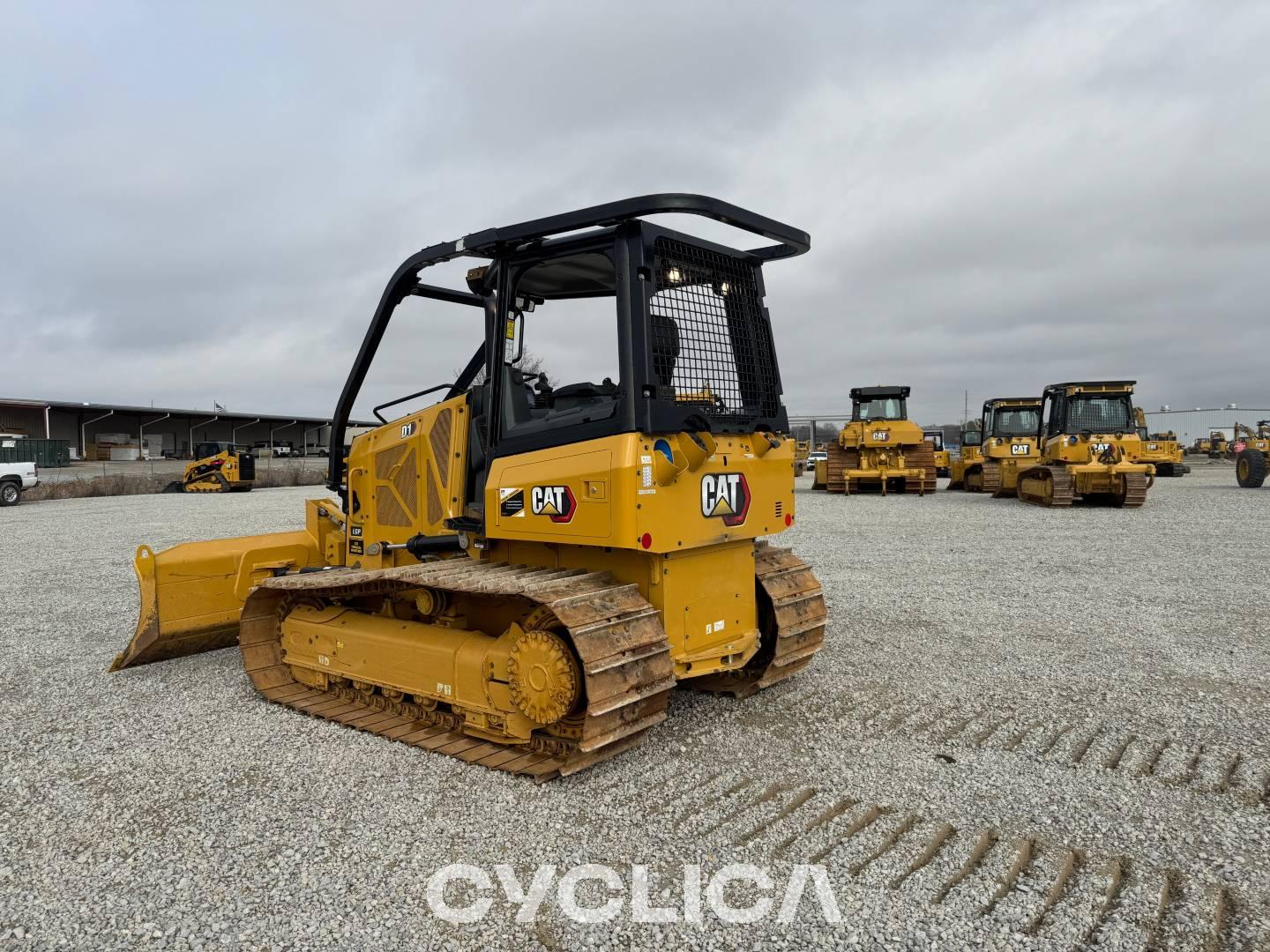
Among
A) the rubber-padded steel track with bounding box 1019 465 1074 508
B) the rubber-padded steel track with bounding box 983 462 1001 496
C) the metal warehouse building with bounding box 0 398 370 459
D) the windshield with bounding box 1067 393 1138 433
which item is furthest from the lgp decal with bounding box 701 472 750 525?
the metal warehouse building with bounding box 0 398 370 459

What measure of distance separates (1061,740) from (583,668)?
278 cm

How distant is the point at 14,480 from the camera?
2436 centimetres

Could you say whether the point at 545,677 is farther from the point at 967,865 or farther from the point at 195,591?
the point at 195,591

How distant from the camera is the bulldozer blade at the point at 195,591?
229 inches

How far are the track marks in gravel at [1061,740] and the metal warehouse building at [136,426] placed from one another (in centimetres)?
4426

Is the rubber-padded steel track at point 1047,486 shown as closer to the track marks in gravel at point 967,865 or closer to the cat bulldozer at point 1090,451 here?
the cat bulldozer at point 1090,451

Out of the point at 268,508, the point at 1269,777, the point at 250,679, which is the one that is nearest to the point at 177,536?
the point at 268,508

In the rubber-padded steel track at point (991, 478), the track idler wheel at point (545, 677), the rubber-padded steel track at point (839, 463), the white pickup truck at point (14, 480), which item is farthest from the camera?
the white pickup truck at point (14, 480)

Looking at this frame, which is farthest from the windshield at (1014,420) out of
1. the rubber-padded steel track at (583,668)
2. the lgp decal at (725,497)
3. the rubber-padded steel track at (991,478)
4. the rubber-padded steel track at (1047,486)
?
the rubber-padded steel track at (583,668)

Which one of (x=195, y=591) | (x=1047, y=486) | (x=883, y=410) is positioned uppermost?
(x=883, y=410)

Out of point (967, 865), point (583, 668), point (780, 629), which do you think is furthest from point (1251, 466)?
point (583, 668)

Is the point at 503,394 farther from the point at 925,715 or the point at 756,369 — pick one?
the point at 925,715

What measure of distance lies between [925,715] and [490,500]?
2971 mm

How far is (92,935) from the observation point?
8.80ft
